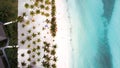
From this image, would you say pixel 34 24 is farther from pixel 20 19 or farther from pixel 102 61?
pixel 102 61

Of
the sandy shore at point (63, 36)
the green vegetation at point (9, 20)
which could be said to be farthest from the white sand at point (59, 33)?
the green vegetation at point (9, 20)

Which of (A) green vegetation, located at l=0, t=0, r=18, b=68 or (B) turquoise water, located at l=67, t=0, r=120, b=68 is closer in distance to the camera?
(A) green vegetation, located at l=0, t=0, r=18, b=68

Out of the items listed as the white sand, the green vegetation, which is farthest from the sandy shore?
the green vegetation

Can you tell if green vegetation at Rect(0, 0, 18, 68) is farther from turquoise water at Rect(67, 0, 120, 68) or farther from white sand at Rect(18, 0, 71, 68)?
turquoise water at Rect(67, 0, 120, 68)

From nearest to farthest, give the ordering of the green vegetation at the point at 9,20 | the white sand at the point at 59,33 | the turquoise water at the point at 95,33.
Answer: the green vegetation at the point at 9,20
the white sand at the point at 59,33
the turquoise water at the point at 95,33

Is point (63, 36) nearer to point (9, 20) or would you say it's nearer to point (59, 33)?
point (59, 33)

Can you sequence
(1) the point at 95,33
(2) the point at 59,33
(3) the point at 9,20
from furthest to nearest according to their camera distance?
(1) the point at 95,33 → (2) the point at 59,33 → (3) the point at 9,20

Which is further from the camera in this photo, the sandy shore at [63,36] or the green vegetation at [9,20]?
the sandy shore at [63,36]

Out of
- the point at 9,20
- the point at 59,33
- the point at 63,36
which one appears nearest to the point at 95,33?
the point at 63,36

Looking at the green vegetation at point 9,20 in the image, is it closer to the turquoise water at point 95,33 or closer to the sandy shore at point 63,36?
the sandy shore at point 63,36
